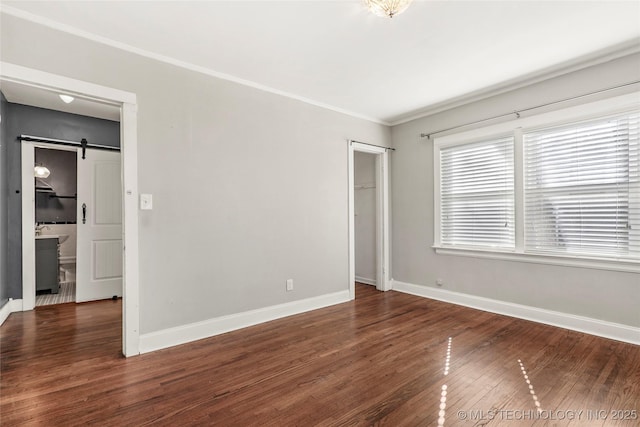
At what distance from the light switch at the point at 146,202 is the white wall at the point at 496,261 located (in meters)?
3.42

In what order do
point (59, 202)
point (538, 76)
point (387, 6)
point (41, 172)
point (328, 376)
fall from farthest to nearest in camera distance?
point (59, 202)
point (41, 172)
point (538, 76)
point (328, 376)
point (387, 6)

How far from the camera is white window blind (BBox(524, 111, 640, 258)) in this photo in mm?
2797

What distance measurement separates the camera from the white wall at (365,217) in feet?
16.9

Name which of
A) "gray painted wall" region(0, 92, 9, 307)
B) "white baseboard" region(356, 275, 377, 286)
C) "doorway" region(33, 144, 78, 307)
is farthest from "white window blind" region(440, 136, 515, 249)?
"doorway" region(33, 144, 78, 307)

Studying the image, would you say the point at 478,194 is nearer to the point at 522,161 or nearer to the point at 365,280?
the point at 522,161

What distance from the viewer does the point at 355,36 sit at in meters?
2.51

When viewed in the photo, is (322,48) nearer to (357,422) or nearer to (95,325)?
(357,422)

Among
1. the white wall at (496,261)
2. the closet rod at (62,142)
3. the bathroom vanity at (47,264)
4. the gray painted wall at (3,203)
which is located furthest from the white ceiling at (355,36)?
the bathroom vanity at (47,264)

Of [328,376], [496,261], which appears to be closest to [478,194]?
[496,261]

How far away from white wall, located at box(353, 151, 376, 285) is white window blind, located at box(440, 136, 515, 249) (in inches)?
47.3

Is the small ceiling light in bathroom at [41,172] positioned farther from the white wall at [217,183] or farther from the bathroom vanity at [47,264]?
the white wall at [217,183]

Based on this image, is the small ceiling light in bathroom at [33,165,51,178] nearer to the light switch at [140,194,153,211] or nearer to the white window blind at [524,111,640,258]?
the light switch at [140,194,153,211]

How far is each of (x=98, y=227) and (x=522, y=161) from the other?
563 cm

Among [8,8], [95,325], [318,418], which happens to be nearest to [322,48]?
[8,8]
